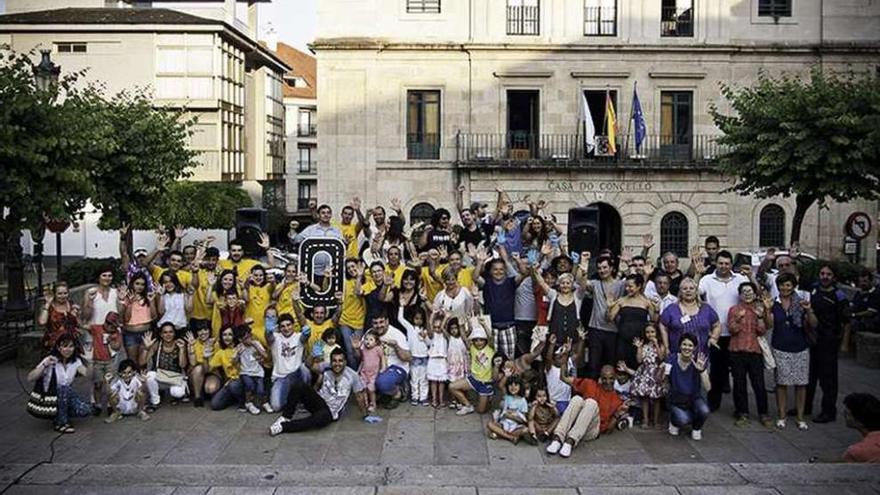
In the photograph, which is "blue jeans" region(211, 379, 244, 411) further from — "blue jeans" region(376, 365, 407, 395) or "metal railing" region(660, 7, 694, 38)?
"metal railing" region(660, 7, 694, 38)

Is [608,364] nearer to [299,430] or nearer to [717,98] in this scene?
[299,430]

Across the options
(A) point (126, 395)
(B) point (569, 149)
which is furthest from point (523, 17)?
(A) point (126, 395)

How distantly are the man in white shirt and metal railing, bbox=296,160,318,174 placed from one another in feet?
173

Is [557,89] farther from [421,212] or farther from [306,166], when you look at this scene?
[306,166]

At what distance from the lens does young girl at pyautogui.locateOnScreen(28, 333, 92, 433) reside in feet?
36.3

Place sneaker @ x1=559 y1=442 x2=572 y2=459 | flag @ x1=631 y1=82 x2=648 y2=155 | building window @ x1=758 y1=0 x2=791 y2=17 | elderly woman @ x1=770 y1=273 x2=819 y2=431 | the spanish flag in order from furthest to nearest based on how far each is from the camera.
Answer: building window @ x1=758 y1=0 x2=791 y2=17 < the spanish flag < flag @ x1=631 y1=82 x2=648 y2=155 < elderly woman @ x1=770 y1=273 x2=819 y2=431 < sneaker @ x1=559 y1=442 x2=572 y2=459

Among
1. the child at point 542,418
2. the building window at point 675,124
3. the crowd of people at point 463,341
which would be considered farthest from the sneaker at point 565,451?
the building window at point 675,124

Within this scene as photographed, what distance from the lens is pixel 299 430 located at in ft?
36.7

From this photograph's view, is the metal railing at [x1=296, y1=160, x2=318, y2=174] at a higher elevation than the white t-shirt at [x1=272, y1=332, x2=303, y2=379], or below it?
higher

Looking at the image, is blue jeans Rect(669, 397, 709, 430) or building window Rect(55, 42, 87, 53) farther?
building window Rect(55, 42, 87, 53)

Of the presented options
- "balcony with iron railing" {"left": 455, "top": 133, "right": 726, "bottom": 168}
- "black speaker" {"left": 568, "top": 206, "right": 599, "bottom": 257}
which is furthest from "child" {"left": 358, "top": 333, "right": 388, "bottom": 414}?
"balcony with iron railing" {"left": 455, "top": 133, "right": 726, "bottom": 168}

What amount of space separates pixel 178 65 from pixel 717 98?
25448 millimetres

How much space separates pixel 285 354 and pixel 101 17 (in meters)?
36.9

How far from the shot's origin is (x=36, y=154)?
14.0 metres
